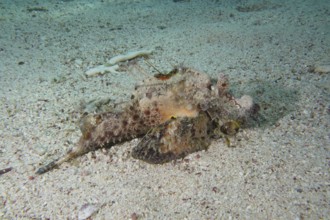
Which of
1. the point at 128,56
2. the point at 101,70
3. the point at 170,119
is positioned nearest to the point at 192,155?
the point at 170,119

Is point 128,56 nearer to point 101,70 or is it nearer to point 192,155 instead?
point 101,70

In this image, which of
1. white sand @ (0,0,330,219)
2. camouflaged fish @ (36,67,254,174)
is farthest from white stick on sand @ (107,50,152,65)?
camouflaged fish @ (36,67,254,174)

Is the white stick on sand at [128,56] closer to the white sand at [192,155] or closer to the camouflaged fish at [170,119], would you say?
the white sand at [192,155]

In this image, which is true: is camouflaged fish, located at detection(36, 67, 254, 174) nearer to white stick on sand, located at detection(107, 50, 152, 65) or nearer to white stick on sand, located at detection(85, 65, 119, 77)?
white stick on sand, located at detection(85, 65, 119, 77)

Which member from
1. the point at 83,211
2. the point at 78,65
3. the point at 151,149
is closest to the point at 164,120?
the point at 151,149

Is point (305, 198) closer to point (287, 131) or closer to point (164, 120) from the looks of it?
point (287, 131)
